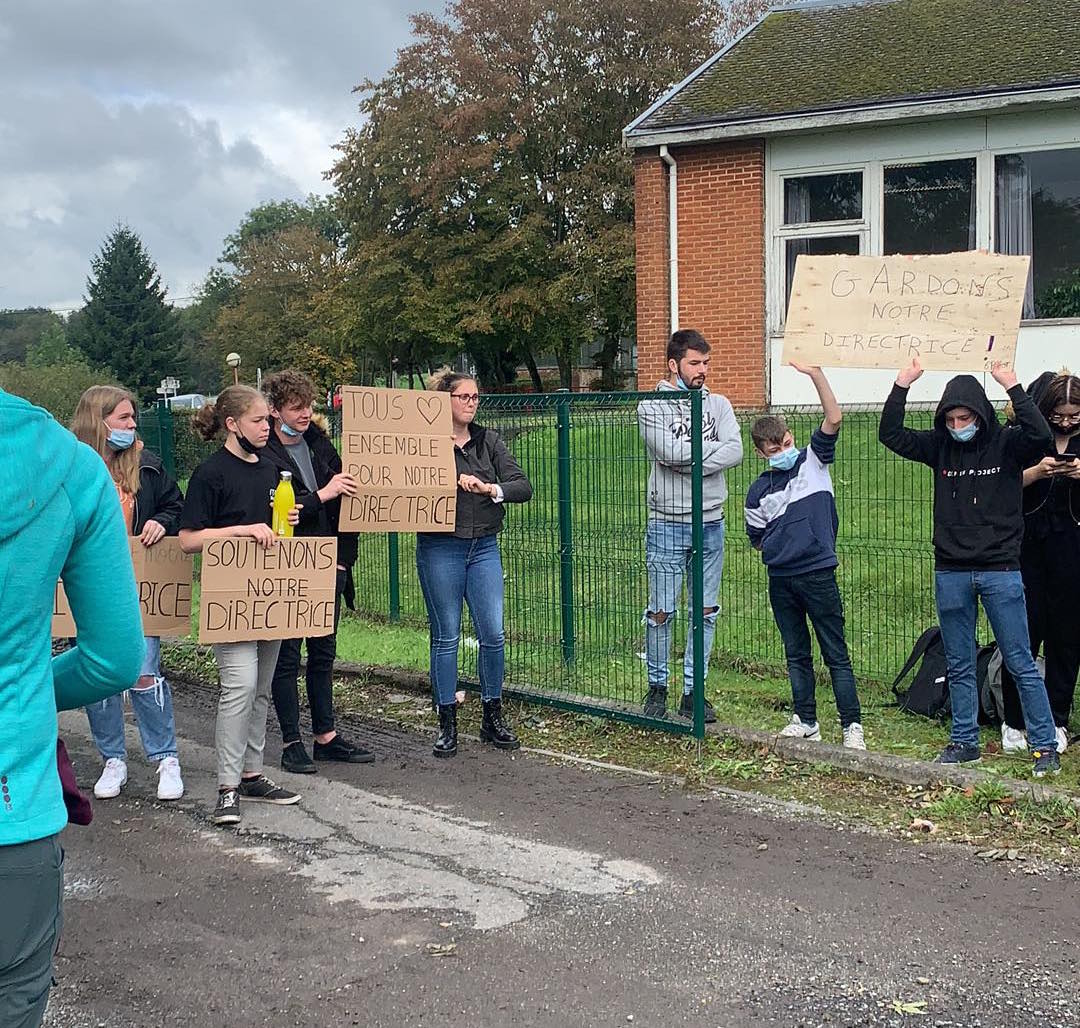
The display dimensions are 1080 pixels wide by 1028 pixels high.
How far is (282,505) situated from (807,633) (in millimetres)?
2992

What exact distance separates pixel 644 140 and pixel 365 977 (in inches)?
518

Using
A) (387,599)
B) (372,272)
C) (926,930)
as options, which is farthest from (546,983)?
(372,272)

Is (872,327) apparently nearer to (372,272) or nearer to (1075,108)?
(1075,108)

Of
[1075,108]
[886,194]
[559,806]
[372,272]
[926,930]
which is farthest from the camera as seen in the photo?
[372,272]

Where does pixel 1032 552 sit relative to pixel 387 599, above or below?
above

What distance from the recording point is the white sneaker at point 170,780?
5.93m

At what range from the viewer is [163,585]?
6094 millimetres

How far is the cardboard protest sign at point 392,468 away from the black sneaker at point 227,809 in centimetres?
160

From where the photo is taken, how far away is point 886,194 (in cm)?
1448

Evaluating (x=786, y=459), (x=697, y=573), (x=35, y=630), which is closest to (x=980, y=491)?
(x=786, y=459)

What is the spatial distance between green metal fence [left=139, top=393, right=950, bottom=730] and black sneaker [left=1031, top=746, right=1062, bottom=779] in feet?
6.19

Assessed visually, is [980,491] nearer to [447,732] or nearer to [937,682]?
[937,682]

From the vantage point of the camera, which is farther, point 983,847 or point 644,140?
point 644,140

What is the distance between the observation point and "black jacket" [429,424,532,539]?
21.5 ft
